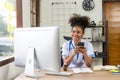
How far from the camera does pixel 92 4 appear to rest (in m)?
5.48

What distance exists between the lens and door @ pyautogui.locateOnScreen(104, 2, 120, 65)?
218 inches

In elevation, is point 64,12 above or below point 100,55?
above

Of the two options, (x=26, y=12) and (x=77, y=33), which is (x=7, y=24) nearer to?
(x=26, y=12)

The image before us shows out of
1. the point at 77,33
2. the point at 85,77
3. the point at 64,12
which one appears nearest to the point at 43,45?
the point at 85,77

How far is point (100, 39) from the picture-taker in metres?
5.23

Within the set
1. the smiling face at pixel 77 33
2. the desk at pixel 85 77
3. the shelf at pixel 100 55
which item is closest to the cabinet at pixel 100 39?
the shelf at pixel 100 55

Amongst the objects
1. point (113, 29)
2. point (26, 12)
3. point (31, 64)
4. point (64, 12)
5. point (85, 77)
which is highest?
point (64, 12)

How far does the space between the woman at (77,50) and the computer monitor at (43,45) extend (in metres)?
0.73

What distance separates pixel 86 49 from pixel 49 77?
34.1 inches

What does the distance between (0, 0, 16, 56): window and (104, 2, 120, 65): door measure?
296 centimetres

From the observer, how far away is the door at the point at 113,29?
18.1ft

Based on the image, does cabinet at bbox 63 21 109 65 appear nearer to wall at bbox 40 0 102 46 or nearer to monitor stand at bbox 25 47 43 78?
wall at bbox 40 0 102 46

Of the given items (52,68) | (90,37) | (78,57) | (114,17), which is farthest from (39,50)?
(114,17)

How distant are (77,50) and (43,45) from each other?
0.78 m
